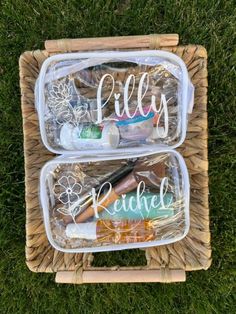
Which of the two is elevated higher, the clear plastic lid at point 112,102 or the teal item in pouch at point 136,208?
the clear plastic lid at point 112,102

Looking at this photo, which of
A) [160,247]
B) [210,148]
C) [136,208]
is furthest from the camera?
[210,148]

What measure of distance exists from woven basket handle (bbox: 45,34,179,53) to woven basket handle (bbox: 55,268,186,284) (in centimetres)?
50

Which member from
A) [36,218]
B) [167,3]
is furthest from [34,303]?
[167,3]

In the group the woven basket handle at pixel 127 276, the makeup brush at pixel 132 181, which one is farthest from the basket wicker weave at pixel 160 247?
the makeup brush at pixel 132 181

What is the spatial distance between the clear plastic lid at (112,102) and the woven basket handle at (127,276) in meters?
0.28

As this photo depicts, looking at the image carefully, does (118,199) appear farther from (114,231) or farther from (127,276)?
(127,276)

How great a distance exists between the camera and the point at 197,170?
1101mm

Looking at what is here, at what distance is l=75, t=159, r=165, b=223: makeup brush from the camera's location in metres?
1.01

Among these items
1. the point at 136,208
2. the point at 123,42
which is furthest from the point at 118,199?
the point at 123,42

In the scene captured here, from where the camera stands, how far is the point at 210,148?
129cm

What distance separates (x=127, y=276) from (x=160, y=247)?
0.10 metres

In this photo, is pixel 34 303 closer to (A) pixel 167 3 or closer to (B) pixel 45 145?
(B) pixel 45 145

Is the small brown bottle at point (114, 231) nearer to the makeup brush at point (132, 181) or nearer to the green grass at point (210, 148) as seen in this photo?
the makeup brush at point (132, 181)

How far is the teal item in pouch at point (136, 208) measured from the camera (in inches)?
39.5
